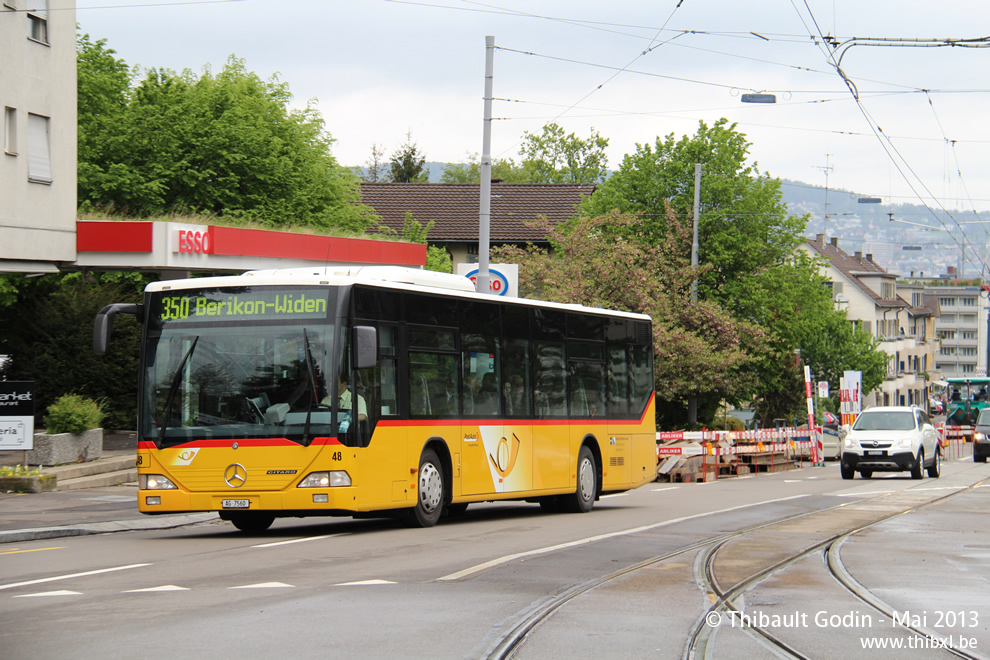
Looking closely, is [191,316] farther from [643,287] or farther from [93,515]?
[643,287]

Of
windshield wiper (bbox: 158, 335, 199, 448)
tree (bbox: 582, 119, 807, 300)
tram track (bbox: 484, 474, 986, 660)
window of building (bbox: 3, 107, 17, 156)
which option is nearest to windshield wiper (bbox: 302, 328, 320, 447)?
windshield wiper (bbox: 158, 335, 199, 448)

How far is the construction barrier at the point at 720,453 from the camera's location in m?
32.8

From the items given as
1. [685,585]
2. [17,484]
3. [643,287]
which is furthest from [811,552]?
[643,287]

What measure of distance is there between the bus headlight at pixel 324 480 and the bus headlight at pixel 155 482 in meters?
1.56

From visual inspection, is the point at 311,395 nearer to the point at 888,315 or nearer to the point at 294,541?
the point at 294,541

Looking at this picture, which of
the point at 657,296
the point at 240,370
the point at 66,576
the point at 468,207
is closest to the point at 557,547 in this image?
the point at 240,370

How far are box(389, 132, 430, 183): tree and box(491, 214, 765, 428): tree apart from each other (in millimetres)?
38738

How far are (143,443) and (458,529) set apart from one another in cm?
401

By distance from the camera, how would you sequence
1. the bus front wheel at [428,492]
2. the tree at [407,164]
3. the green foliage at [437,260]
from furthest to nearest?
the tree at [407,164], the green foliage at [437,260], the bus front wheel at [428,492]

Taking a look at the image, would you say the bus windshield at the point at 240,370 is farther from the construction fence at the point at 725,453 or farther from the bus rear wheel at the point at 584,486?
the construction fence at the point at 725,453

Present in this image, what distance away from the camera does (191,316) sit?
47.6 ft

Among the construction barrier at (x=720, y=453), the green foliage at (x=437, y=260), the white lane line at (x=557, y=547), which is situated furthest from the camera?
the green foliage at (x=437, y=260)

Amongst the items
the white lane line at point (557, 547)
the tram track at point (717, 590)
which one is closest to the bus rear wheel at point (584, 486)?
the white lane line at point (557, 547)

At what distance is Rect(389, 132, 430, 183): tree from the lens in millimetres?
86562
